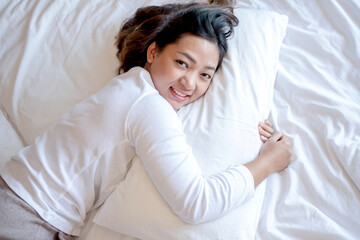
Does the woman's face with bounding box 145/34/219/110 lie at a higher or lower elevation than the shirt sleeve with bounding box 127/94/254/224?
higher

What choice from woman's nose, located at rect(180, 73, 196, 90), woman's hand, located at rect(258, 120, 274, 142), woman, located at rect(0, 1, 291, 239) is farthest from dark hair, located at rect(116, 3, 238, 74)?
woman's hand, located at rect(258, 120, 274, 142)

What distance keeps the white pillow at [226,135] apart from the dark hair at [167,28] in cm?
9

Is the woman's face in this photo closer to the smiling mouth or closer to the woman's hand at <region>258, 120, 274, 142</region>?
the smiling mouth

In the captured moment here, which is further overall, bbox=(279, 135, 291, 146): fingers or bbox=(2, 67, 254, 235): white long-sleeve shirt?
bbox=(279, 135, 291, 146): fingers

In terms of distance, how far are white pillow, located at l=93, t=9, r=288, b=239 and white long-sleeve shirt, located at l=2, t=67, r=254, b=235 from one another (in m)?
0.04

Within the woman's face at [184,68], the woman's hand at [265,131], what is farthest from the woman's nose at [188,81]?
the woman's hand at [265,131]

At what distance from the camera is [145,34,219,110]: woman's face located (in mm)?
1004

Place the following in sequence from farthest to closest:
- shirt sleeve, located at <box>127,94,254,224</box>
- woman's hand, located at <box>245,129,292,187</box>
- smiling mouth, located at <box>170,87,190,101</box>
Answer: smiling mouth, located at <box>170,87,190,101</box>, woman's hand, located at <box>245,129,292,187</box>, shirt sleeve, located at <box>127,94,254,224</box>

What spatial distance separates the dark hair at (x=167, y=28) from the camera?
104 cm

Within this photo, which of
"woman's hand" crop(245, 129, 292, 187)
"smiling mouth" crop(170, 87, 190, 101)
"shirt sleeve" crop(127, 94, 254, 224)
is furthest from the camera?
"smiling mouth" crop(170, 87, 190, 101)

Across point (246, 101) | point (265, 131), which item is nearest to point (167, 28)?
point (246, 101)

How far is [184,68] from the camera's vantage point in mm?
1011

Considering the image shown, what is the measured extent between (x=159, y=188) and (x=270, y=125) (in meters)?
0.45

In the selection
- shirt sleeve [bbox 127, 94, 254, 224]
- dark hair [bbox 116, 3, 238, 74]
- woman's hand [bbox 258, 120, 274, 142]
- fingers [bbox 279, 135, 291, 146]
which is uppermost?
dark hair [bbox 116, 3, 238, 74]
